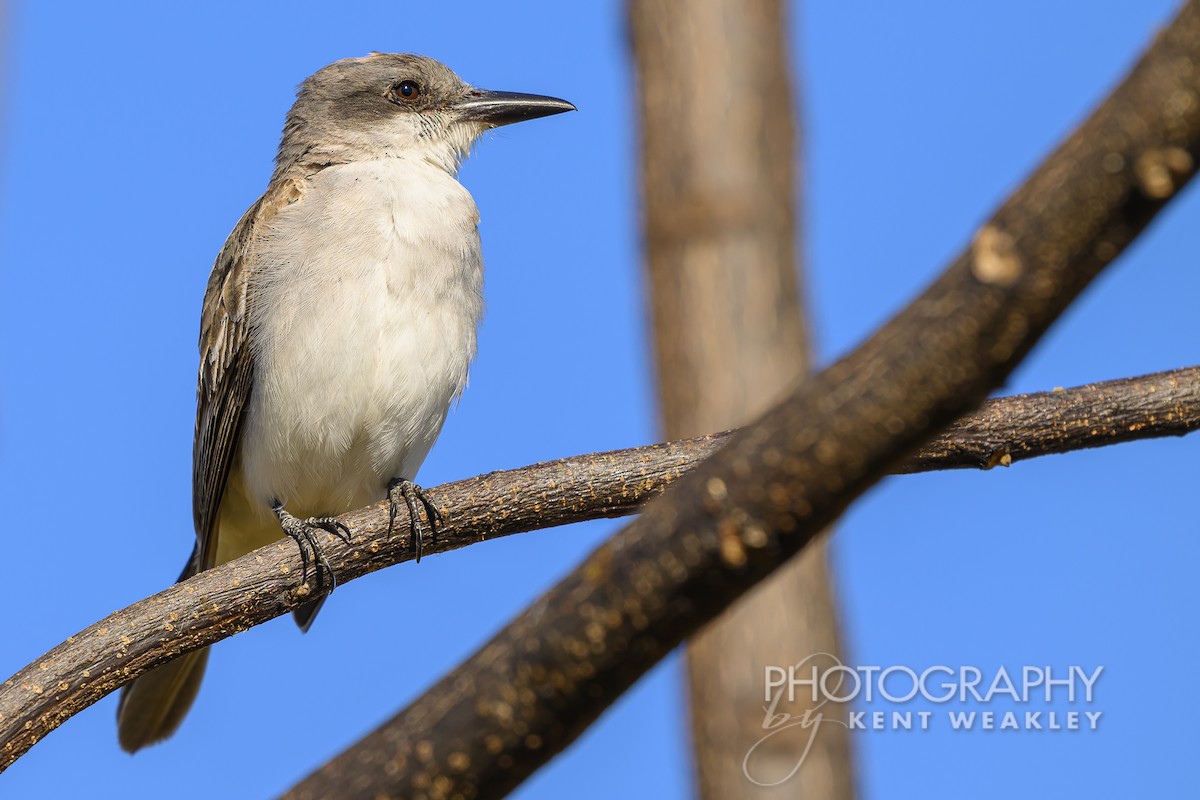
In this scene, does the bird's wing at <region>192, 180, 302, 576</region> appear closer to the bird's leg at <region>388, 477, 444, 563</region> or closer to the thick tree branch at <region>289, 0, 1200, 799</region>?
the bird's leg at <region>388, 477, 444, 563</region>

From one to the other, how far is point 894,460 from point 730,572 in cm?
36

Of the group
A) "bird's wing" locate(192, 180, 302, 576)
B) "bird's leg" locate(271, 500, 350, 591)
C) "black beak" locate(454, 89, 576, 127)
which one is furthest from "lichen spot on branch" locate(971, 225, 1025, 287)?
"black beak" locate(454, 89, 576, 127)

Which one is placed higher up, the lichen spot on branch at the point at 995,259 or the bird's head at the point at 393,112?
the bird's head at the point at 393,112

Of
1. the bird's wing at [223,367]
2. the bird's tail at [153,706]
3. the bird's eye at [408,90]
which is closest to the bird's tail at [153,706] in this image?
→ the bird's tail at [153,706]

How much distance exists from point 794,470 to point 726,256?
302cm

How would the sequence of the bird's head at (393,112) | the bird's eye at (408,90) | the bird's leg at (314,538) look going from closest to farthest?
the bird's leg at (314,538)
the bird's head at (393,112)
the bird's eye at (408,90)

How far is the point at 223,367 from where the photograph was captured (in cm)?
657

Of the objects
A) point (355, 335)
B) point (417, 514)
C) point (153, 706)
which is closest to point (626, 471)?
point (417, 514)

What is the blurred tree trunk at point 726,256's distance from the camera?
5059 millimetres

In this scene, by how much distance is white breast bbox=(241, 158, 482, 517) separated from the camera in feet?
20.0

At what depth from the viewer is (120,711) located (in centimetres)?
636

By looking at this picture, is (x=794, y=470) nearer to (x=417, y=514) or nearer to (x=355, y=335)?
(x=417, y=514)

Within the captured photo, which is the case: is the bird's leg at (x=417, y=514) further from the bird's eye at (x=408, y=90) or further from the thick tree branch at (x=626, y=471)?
the bird's eye at (x=408, y=90)

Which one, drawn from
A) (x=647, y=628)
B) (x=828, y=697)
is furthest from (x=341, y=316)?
(x=647, y=628)
